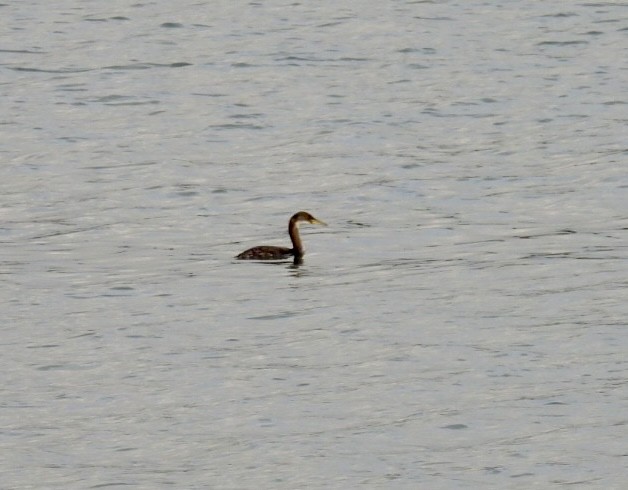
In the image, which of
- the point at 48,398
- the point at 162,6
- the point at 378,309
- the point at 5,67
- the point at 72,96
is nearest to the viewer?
the point at 48,398

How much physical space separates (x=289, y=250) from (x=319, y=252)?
0.70 meters

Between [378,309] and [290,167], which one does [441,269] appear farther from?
[290,167]

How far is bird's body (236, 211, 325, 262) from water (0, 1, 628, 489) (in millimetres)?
314

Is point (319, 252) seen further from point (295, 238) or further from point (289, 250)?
point (289, 250)

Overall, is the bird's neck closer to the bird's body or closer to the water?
the bird's body

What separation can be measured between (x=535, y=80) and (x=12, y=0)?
17.1 metres

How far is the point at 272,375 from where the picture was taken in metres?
15.7

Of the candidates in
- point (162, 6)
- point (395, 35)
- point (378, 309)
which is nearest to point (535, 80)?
point (395, 35)

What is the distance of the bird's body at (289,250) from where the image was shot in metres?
21.4

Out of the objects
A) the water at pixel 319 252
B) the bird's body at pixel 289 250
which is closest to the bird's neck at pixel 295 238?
the bird's body at pixel 289 250

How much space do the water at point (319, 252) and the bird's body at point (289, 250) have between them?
31 cm

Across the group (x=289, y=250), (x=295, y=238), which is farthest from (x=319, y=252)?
(x=289, y=250)

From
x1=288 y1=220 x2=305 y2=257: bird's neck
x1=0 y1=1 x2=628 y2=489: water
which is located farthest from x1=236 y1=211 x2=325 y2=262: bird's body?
x1=0 y1=1 x2=628 y2=489: water

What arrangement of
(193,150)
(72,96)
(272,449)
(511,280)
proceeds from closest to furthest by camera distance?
(272,449)
(511,280)
(193,150)
(72,96)
